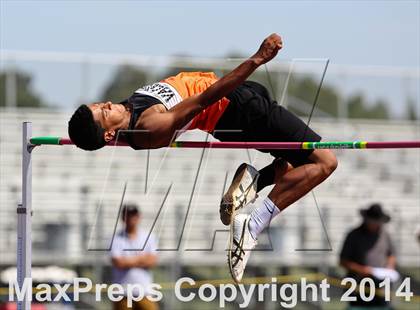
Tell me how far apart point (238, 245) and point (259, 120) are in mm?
722

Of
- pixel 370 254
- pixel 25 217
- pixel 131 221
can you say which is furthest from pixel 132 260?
pixel 25 217

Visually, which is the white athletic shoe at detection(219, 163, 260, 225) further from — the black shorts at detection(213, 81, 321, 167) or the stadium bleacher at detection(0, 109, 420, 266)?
the stadium bleacher at detection(0, 109, 420, 266)

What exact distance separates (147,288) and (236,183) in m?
4.04

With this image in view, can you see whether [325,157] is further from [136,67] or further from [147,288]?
[136,67]

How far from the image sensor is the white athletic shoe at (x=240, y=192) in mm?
6305

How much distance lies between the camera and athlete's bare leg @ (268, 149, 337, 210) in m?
6.38

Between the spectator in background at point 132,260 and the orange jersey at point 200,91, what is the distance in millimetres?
3716

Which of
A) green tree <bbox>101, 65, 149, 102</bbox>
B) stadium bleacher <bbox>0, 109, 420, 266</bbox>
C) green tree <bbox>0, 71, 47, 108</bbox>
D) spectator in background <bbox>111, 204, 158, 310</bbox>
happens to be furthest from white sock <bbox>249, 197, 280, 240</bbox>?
green tree <bbox>0, 71, 47, 108</bbox>

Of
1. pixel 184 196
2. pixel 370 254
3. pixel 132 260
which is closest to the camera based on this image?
pixel 132 260

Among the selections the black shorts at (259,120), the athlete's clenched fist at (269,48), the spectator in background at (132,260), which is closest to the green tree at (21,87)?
the spectator in background at (132,260)

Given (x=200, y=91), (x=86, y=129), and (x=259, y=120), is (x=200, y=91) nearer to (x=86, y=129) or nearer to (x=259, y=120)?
(x=259, y=120)

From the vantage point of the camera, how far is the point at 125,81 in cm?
1700

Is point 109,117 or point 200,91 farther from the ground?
point 200,91

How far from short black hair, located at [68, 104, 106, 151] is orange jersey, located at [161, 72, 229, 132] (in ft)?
1.65
